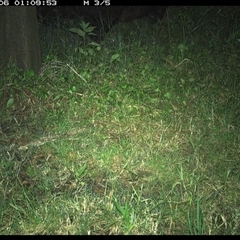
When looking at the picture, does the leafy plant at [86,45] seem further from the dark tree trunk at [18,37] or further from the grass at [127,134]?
the dark tree trunk at [18,37]

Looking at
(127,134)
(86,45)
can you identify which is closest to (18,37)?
(86,45)

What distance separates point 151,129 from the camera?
2873 millimetres

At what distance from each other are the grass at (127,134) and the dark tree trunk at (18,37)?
0.14 meters

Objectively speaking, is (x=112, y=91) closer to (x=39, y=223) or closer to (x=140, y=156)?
(x=140, y=156)

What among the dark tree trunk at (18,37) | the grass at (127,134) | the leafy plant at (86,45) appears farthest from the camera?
the leafy plant at (86,45)

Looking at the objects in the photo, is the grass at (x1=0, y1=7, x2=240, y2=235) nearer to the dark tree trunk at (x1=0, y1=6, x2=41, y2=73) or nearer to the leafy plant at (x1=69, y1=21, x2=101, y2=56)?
the leafy plant at (x1=69, y1=21, x2=101, y2=56)

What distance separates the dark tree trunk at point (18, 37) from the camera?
326cm

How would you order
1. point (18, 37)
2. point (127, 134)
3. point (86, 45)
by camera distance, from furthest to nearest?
point (86, 45) < point (18, 37) < point (127, 134)

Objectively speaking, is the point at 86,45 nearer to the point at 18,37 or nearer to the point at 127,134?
the point at 18,37

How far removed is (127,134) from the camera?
2.84 meters

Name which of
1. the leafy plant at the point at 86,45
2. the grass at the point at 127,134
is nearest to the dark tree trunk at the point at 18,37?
the grass at the point at 127,134

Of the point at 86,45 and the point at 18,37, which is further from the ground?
the point at 18,37

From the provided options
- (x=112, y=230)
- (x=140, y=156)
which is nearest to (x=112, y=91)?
(x=140, y=156)

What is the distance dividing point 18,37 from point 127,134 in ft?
4.79
